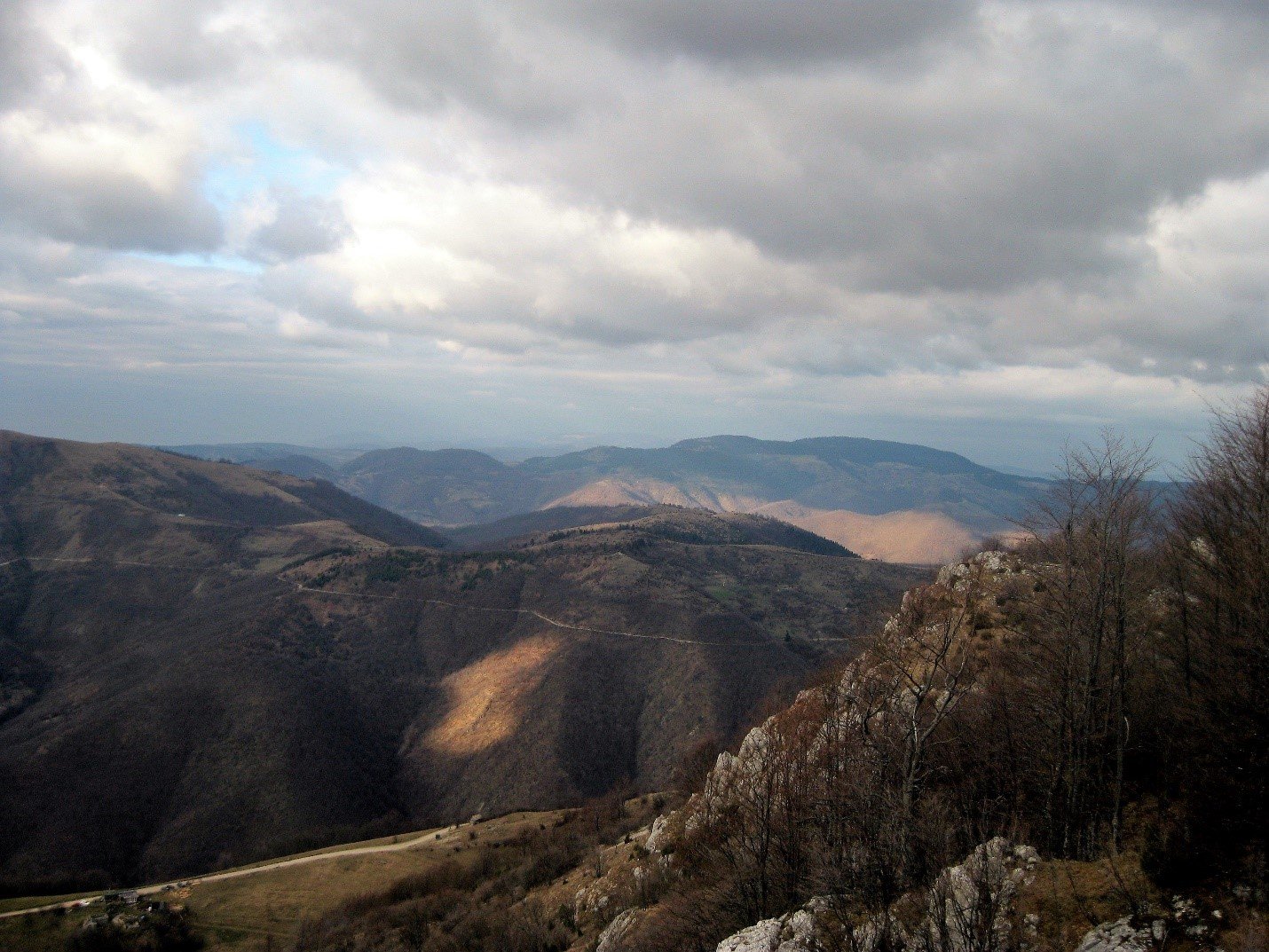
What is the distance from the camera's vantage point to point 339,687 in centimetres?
13262

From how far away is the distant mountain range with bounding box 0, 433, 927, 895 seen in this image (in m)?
91.1

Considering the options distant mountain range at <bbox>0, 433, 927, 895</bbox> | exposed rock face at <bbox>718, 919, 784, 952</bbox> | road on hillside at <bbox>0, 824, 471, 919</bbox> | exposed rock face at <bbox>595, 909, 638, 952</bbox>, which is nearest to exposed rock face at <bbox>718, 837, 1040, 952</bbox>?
exposed rock face at <bbox>718, 919, 784, 952</bbox>

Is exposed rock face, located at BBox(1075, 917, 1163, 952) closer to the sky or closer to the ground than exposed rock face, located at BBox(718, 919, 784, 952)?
closer to the sky

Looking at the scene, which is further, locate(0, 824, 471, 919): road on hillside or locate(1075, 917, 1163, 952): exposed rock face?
locate(0, 824, 471, 919): road on hillside

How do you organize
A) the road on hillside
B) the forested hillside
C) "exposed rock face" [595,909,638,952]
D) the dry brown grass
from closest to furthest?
the forested hillside < "exposed rock face" [595,909,638,952] < the road on hillside < the dry brown grass

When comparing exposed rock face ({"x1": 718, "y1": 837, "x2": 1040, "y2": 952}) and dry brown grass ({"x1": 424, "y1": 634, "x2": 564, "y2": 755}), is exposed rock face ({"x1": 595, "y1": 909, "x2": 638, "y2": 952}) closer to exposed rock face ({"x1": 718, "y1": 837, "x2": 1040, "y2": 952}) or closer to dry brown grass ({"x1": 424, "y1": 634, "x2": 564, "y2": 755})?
exposed rock face ({"x1": 718, "y1": 837, "x2": 1040, "y2": 952})

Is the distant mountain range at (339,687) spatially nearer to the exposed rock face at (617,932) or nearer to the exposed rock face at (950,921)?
the exposed rock face at (617,932)

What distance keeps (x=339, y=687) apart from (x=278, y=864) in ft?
237

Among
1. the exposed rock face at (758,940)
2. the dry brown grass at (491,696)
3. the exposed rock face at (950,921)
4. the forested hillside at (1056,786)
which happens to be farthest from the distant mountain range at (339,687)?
the exposed rock face at (758,940)

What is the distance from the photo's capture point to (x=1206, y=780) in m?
16.7

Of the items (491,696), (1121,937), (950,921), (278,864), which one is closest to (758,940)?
(950,921)

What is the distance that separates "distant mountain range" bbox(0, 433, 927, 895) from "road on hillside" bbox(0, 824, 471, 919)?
54.4ft

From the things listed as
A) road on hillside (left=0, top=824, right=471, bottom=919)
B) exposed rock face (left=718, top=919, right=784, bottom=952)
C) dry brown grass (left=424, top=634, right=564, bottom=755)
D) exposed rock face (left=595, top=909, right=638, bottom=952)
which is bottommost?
dry brown grass (left=424, top=634, right=564, bottom=755)

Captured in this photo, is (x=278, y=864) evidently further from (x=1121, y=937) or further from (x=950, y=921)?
(x=1121, y=937)
